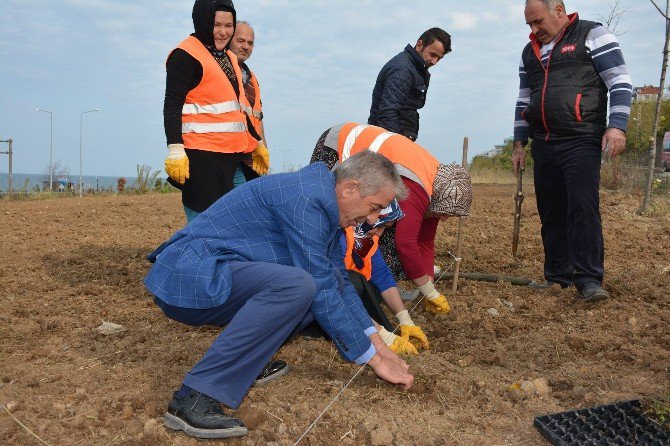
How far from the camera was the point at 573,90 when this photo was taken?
13.0 feet

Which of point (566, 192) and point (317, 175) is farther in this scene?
point (566, 192)

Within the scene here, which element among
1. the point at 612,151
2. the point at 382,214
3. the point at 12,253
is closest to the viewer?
the point at 382,214

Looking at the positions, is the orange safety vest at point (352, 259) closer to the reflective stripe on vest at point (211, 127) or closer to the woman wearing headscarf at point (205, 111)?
the woman wearing headscarf at point (205, 111)

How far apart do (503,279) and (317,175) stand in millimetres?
2630

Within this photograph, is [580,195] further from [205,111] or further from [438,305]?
[205,111]

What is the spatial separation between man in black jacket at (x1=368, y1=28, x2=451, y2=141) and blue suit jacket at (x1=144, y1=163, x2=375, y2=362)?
6.81 ft

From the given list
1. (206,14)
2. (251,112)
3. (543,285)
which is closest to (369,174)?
(206,14)

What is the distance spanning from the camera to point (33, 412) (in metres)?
2.38

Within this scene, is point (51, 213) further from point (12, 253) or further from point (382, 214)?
point (382, 214)

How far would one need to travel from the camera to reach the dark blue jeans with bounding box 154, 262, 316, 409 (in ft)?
7.23

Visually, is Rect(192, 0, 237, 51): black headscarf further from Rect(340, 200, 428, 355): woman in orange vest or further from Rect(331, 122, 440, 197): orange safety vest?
Rect(340, 200, 428, 355): woman in orange vest

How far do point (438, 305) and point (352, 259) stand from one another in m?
0.73

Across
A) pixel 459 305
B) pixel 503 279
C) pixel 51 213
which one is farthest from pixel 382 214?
pixel 51 213

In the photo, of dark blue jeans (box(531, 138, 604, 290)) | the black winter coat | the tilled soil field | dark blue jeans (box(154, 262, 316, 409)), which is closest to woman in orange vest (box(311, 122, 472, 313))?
the tilled soil field
